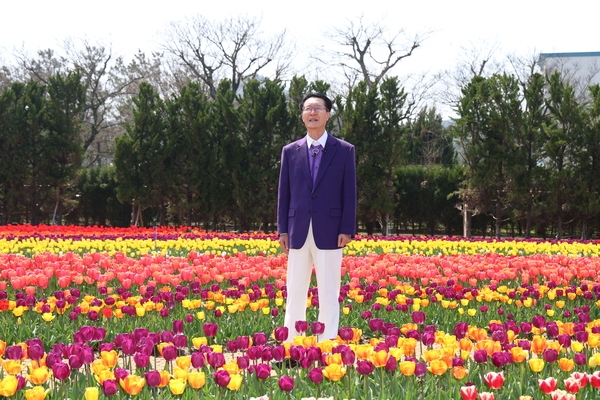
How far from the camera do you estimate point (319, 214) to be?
4.96 meters

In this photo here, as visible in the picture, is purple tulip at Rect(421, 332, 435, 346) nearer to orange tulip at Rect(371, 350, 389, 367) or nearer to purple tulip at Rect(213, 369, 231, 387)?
orange tulip at Rect(371, 350, 389, 367)

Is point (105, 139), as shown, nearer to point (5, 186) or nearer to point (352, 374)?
point (5, 186)

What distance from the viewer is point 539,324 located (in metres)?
4.29

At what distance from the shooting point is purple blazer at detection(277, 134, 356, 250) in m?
4.96

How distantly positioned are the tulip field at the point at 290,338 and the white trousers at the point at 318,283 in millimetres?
204

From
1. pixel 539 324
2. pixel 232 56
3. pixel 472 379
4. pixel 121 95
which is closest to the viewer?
pixel 472 379

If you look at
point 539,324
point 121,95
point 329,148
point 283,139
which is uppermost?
point 121,95

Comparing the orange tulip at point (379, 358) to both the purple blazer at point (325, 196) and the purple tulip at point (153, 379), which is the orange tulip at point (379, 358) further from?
the purple blazer at point (325, 196)

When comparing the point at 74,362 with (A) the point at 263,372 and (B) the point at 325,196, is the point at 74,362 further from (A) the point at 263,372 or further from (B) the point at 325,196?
(B) the point at 325,196

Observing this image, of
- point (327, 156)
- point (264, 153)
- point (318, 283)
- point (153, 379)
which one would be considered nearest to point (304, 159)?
A: point (327, 156)

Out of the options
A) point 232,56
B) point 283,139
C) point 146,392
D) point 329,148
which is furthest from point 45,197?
point 146,392

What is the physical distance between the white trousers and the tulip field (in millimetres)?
204

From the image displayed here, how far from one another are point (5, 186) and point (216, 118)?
746cm

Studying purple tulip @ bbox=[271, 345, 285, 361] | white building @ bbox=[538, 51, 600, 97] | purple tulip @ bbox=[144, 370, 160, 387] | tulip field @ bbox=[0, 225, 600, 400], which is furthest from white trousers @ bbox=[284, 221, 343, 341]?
white building @ bbox=[538, 51, 600, 97]
